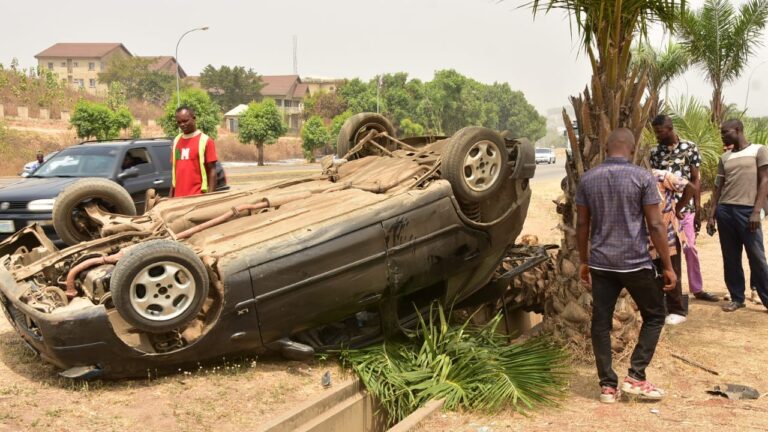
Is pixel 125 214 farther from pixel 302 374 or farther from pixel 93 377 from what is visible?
pixel 302 374

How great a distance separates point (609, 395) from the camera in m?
4.79

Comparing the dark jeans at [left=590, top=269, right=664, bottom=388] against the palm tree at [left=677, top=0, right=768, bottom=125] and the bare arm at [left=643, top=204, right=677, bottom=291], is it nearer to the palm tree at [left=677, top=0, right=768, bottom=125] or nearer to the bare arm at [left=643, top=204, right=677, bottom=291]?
the bare arm at [left=643, top=204, right=677, bottom=291]

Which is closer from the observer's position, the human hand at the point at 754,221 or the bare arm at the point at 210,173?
the human hand at the point at 754,221

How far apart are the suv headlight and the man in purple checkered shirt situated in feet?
22.9

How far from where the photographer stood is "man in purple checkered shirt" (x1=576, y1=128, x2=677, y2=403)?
4.48 meters

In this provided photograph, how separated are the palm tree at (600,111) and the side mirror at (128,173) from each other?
6.67 metres

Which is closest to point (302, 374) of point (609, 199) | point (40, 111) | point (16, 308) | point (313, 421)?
point (313, 421)

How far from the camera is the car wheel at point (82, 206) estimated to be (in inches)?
241

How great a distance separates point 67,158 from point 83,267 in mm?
6402

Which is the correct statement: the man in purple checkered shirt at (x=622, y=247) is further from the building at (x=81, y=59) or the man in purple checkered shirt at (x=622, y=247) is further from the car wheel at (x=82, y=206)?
the building at (x=81, y=59)

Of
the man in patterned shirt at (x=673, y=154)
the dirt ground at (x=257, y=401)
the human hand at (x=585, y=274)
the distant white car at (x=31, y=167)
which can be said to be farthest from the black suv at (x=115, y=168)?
the human hand at (x=585, y=274)

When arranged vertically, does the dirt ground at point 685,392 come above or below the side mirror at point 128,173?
below

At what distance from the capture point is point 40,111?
179 feet

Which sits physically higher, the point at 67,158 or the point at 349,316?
the point at 67,158
